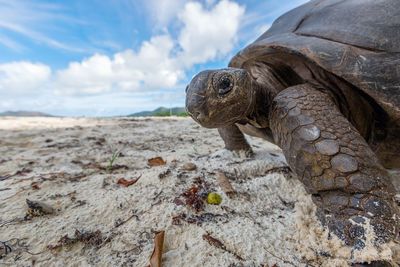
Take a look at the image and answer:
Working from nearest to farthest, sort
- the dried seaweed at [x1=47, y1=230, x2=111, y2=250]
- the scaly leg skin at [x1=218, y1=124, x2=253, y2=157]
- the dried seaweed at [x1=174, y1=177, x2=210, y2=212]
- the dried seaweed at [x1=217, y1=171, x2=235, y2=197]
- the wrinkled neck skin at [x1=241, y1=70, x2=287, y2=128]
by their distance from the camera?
the dried seaweed at [x1=47, y1=230, x2=111, y2=250], the dried seaweed at [x1=174, y1=177, x2=210, y2=212], the dried seaweed at [x1=217, y1=171, x2=235, y2=197], the wrinkled neck skin at [x1=241, y1=70, x2=287, y2=128], the scaly leg skin at [x1=218, y1=124, x2=253, y2=157]

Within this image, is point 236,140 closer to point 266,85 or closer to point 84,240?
point 266,85

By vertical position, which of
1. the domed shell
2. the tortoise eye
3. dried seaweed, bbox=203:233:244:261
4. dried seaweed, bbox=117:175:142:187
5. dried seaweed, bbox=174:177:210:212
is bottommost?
dried seaweed, bbox=203:233:244:261

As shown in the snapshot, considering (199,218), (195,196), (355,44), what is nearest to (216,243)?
(199,218)

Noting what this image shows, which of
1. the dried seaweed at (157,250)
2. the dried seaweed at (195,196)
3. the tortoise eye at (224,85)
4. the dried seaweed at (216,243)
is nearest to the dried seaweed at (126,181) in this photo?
the dried seaweed at (195,196)

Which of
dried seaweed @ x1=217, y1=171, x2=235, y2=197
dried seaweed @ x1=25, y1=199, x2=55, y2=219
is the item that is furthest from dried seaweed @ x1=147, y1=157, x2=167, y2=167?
dried seaweed @ x1=25, y1=199, x2=55, y2=219

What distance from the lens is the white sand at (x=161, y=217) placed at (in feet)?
4.75

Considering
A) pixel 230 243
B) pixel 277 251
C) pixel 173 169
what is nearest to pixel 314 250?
pixel 277 251

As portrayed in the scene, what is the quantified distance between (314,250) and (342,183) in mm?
406

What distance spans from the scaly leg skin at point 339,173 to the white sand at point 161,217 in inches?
5.0

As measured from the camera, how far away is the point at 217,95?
1.96 metres

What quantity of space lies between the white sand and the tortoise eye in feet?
2.59

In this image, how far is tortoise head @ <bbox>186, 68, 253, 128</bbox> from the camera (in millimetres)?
1956

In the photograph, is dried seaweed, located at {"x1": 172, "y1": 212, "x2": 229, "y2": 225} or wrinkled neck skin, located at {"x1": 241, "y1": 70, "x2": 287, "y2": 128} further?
wrinkled neck skin, located at {"x1": 241, "y1": 70, "x2": 287, "y2": 128}

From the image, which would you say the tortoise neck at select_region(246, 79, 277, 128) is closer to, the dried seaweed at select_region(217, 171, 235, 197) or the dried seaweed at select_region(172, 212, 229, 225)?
the dried seaweed at select_region(217, 171, 235, 197)
